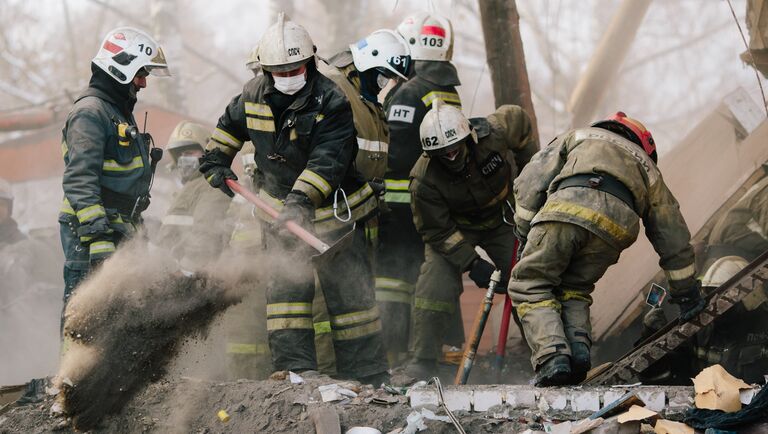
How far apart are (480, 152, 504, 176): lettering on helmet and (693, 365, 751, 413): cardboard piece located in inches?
98.9

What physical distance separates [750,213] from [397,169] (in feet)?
8.25

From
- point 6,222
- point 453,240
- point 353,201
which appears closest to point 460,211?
point 453,240

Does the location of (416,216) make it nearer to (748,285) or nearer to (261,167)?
(261,167)

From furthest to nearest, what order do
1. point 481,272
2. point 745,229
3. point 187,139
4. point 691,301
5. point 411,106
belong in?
point 187,139
point 411,106
point 481,272
point 745,229
point 691,301

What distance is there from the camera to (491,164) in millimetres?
6641

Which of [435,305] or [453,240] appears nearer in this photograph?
[453,240]

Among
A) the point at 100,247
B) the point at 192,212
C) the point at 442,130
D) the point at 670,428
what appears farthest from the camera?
the point at 192,212

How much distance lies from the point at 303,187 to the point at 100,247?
145cm

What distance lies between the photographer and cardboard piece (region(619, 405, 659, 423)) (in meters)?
4.10

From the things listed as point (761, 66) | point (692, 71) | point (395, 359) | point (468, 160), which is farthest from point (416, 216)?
point (692, 71)

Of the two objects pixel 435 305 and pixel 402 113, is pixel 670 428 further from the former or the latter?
pixel 402 113

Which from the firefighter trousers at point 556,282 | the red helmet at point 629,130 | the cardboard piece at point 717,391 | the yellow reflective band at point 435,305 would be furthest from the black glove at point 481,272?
the cardboard piece at point 717,391

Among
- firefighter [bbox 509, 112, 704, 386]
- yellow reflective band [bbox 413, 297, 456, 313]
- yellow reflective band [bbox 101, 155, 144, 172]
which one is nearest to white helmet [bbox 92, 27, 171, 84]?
yellow reflective band [bbox 101, 155, 144, 172]

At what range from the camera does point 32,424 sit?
4945 mm
